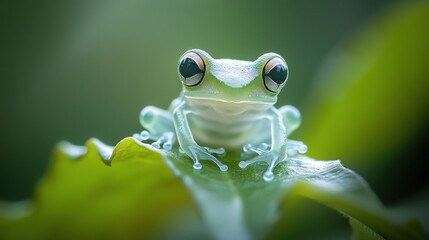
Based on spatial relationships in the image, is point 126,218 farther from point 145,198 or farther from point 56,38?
point 56,38

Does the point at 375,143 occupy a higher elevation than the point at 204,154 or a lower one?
lower

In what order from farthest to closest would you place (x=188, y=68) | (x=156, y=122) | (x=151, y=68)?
(x=151, y=68) → (x=156, y=122) → (x=188, y=68)

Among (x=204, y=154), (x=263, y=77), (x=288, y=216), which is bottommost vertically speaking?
(x=288, y=216)

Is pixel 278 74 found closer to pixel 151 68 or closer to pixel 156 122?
pixel 156 122

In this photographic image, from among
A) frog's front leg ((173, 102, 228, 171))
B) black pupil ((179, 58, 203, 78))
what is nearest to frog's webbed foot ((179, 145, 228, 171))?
frog's front leg ((173, 102, 228, 171))

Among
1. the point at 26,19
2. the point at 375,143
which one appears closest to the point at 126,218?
the point at 375,143

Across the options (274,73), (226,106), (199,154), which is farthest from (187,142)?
(274,73)

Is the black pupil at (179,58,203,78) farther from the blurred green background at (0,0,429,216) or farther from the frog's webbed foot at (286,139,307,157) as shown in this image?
the blurred green background at (0,0,429,216)

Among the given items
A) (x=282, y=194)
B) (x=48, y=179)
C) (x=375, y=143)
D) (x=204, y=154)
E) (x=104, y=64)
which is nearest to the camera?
(x=282, y=194)
